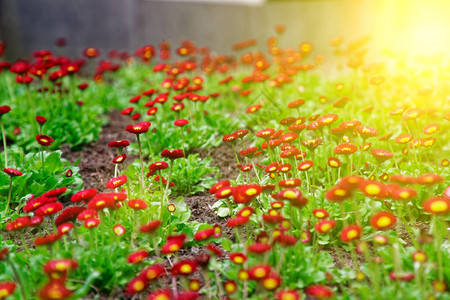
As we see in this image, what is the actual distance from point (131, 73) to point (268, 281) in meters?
6.90

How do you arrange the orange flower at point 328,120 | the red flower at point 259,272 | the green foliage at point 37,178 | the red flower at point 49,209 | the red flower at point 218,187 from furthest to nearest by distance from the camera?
the green foliage at point 37,178
the orange flower at point 328,120
the red flower at point 218,187
the red flower at point 49,209
the red flower at point 259,272

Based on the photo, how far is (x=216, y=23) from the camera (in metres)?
11.6

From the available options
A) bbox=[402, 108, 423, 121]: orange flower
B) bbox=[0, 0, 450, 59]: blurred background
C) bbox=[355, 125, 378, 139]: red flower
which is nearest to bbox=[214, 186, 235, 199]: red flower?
bbox=[355, 125, 378, 139]: red flower

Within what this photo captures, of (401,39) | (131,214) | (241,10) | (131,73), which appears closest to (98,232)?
(131,214)

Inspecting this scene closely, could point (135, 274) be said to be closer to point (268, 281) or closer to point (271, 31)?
point (268, 281)

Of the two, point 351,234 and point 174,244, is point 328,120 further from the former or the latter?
point 174,244

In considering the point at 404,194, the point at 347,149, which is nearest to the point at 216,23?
the point at 347,149

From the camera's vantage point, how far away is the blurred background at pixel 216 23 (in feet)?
31.6

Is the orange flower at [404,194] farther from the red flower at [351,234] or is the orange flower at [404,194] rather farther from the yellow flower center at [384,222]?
the red flower at [351,234]

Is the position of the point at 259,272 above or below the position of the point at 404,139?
below

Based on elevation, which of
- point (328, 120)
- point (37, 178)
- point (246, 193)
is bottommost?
point (37, 178)

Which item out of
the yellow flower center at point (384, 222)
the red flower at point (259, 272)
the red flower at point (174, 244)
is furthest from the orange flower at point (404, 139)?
the red flower at point (174, 244)

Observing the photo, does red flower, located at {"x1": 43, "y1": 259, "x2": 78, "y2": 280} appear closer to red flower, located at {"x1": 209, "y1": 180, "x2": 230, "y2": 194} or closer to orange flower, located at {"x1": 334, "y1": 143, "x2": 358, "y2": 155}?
red flower, located at {"x1": 209, "y1": 180, "x2": 230, "y2": 194}

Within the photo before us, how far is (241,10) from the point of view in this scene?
11898mm
